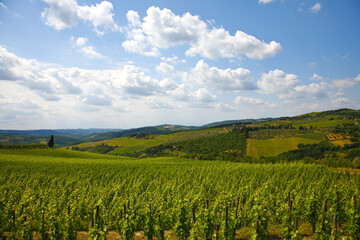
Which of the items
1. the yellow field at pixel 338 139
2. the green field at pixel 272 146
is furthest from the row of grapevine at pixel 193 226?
the yellow field at pixel 338 139

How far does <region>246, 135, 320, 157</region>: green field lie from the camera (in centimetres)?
8525

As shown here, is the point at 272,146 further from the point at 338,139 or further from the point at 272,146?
the point at 338,139

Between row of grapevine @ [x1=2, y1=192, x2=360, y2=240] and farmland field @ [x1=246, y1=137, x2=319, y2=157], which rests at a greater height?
row of grapevine @ [x1=2, y1=192, x2=360, y2=240]

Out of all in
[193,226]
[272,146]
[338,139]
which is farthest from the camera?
[272,146]

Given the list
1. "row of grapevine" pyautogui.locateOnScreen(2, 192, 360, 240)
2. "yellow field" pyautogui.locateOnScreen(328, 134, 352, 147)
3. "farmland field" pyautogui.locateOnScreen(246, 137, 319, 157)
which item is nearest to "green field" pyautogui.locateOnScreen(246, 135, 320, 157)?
"farmland field" pyautogui.locateOnScreen(246, 137, 319, 157)

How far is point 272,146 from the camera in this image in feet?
297

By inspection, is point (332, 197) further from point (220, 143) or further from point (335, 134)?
point (335, 134)

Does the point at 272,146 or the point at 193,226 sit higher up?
the point at 193,226

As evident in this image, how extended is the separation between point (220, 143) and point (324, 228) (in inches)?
4262

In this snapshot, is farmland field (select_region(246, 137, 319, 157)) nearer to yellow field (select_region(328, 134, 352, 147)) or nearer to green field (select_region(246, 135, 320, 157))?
green field (select_region(246, 135, 320, 157))

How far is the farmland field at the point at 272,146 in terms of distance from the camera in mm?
85287

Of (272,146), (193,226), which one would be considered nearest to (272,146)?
(272,146)

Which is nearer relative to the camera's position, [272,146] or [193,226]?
[193,226]

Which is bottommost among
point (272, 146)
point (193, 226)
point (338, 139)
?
point (272, 146)
